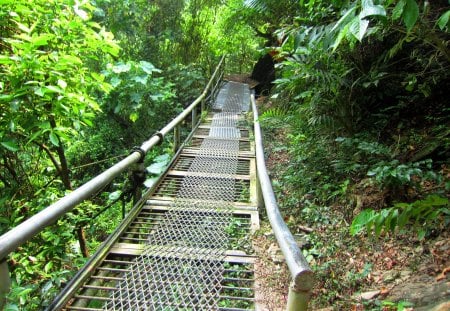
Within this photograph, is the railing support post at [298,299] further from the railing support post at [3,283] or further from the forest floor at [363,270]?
the railing support post at [3,283]

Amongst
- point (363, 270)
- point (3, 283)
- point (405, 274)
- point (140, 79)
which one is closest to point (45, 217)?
point (3, 283)

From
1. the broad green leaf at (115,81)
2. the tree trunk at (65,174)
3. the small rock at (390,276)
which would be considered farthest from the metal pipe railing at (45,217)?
the broad green leaf at (115,81)

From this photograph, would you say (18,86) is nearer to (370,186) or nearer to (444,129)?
(370,186)

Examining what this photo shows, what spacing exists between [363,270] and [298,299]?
5.56 feet

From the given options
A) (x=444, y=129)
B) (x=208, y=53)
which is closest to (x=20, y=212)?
(x=444, y=129)

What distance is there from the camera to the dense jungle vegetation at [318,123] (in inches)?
94.7

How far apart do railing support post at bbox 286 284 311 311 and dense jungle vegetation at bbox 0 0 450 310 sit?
920 millimetres

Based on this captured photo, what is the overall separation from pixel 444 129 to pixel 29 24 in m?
4.08

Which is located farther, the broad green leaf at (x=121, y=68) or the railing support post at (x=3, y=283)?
the broad green leaf at (x=121, y=68)

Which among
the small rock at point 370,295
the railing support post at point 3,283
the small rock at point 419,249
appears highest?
the railing support post at point 3,283

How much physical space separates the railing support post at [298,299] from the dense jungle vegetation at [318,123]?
920 mm

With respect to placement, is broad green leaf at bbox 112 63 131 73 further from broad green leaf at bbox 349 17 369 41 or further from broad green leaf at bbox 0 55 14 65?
broad green leaf at bbox 349 17 369 41

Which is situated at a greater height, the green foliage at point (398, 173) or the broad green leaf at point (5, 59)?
the broad green leaf at point (5, 59)

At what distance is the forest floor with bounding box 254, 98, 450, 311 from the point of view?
2.22 m
